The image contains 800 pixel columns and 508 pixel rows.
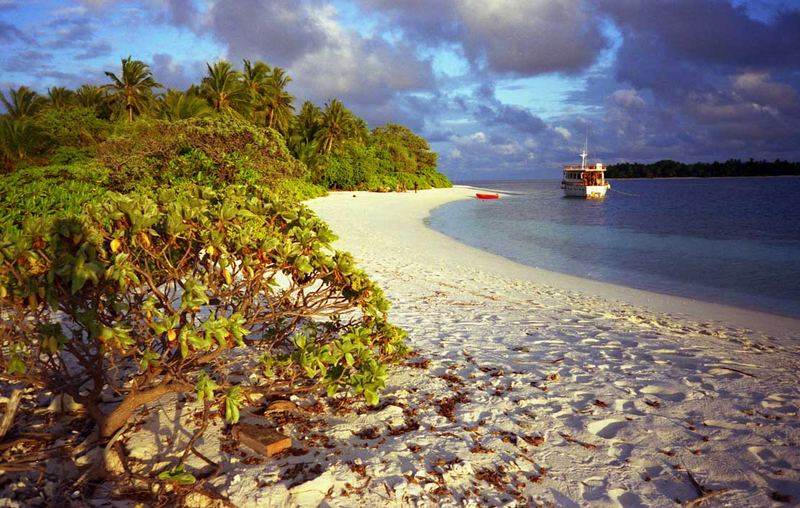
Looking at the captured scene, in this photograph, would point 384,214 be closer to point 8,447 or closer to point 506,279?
point 506,279

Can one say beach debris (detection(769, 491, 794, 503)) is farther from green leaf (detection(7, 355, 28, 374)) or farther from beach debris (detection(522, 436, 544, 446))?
green leaf (detection(7, 355, 28, 374))

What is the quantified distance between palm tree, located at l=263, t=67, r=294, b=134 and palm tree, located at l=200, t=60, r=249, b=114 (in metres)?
5.27

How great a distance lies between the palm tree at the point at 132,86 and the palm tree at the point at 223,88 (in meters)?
3.62

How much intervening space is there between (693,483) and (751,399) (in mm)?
1733

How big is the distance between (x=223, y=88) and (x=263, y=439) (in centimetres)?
3630

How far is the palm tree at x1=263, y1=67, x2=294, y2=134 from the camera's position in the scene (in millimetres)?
41469

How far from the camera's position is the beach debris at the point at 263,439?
310cm

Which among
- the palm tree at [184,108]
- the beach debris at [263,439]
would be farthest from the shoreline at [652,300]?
the palm tree at [184,108]

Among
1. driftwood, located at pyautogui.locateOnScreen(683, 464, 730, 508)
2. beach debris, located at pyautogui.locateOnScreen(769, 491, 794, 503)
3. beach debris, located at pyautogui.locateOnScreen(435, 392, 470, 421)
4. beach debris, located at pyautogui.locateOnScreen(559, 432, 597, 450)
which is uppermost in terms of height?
beach debris, located at pyautogui.locateOnScreen(435, 392, 470, 421)

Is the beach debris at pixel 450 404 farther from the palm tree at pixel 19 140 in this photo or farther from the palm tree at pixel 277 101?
the palm tree at pixel 277 101

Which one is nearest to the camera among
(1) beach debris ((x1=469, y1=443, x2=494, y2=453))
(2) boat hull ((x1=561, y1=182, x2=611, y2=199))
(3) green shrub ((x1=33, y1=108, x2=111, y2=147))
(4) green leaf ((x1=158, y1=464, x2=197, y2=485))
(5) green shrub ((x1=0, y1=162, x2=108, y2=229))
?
(4) green leaf ((x1=158, y1=464, x2=197, y2=485))

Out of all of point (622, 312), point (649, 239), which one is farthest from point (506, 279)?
point (649, 239)

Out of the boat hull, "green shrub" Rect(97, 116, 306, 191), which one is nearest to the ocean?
"green shrub" Rect(97, 116, 306, 191)

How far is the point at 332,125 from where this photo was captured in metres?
50.0
